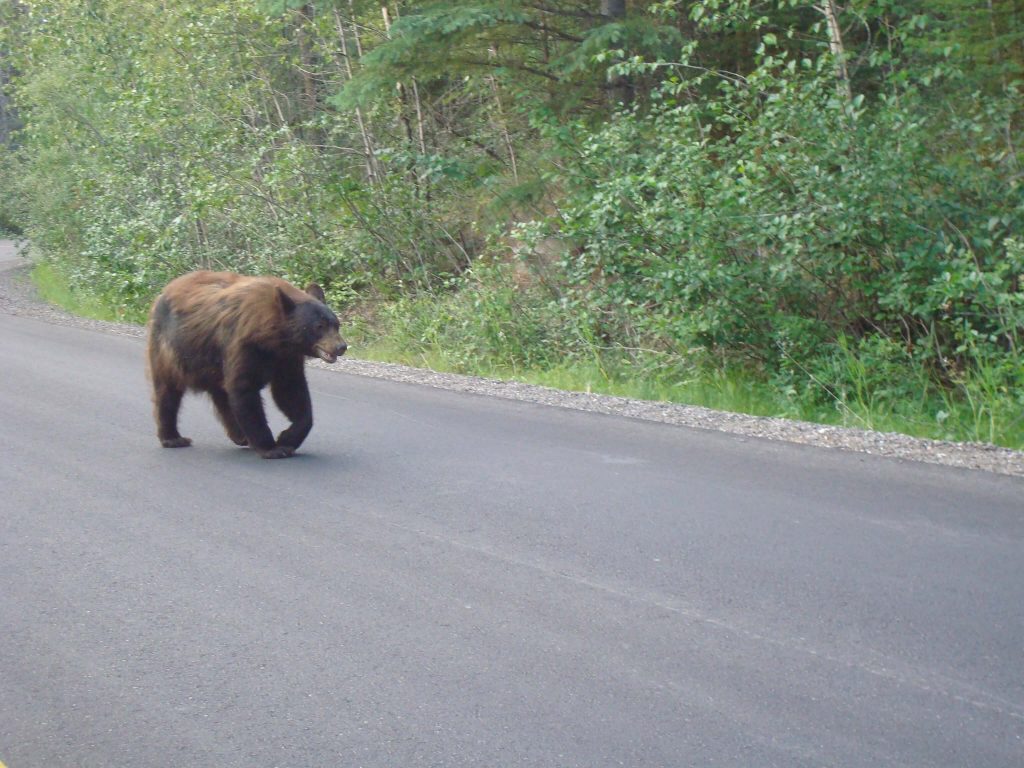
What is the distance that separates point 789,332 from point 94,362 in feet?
27.8

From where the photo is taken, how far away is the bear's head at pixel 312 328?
28.3 ft

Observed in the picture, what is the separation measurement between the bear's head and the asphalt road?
0.86 meters

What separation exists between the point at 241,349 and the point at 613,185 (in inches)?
204

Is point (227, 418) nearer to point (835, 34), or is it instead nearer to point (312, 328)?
point (312, 328)

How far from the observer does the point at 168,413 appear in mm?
9461

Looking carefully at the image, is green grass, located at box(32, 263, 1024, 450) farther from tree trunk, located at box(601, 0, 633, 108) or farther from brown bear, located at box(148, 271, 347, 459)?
brown bear, located at box(148, 271, 347, 459)

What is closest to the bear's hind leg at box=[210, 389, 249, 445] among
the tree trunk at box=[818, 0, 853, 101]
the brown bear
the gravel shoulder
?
the brown bear

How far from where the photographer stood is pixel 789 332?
11.8 m

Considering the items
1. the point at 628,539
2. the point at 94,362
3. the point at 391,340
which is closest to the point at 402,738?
the point at 628,539

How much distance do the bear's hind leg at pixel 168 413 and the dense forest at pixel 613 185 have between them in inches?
195

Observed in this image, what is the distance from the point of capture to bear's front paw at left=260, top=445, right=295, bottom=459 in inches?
351

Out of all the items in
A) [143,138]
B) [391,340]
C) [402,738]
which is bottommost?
[391,340]

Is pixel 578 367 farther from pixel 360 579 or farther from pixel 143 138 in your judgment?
pixel 143 138

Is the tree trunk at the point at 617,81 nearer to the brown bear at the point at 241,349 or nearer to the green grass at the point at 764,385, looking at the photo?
the green grass at the point at 764,385
